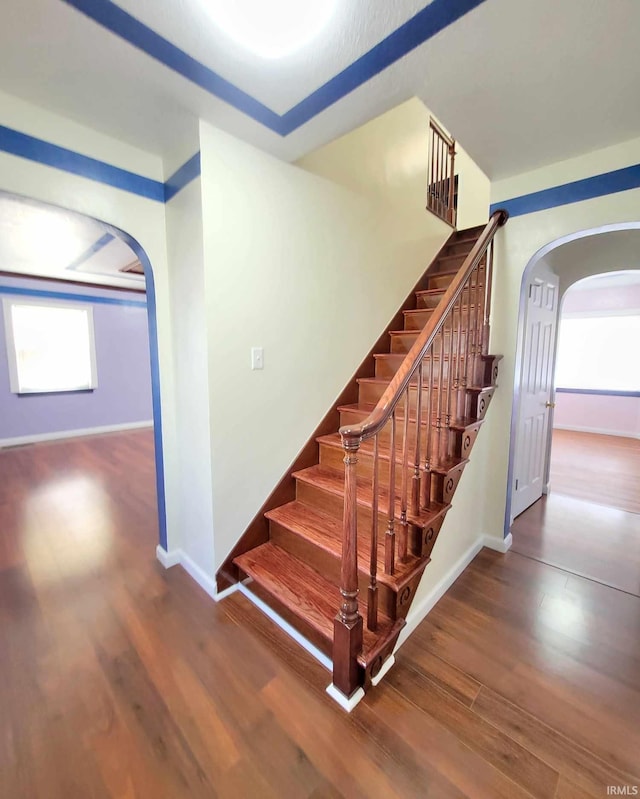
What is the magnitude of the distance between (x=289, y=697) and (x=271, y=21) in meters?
2.39

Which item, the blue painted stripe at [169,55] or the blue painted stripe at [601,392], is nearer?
the blue painted stripe at [169,55]

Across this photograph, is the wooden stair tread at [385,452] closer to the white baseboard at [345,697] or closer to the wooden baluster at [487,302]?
the wooden baluster at [487,302]

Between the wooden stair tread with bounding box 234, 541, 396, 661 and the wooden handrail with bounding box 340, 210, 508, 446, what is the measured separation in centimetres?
86

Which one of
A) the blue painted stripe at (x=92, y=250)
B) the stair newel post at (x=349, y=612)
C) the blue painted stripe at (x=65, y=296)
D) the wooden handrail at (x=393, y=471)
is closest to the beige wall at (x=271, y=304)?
the wooden handrail at (x=393, y=471)

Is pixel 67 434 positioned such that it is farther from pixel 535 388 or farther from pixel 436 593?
pixel 535 388

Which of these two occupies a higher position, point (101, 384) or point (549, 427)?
point (101, 384)

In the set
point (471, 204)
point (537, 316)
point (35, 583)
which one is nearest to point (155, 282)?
point (35, 583)

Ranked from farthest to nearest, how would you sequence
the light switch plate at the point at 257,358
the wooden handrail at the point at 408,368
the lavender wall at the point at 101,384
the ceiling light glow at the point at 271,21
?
the lavender wall at the point at 101,384 → the light switch plate at the point at 257,358 → the wooden handrail at the point at 408,368 → the ceiling light glow at the point at 271,21

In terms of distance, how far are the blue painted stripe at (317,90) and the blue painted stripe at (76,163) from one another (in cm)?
70

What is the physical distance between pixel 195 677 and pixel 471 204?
15.4 feet

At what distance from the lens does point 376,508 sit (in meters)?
1.25

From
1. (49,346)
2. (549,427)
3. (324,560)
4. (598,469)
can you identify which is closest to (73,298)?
(49,346)

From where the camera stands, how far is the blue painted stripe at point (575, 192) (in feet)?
5.66

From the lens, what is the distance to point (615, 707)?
4.15 ft
